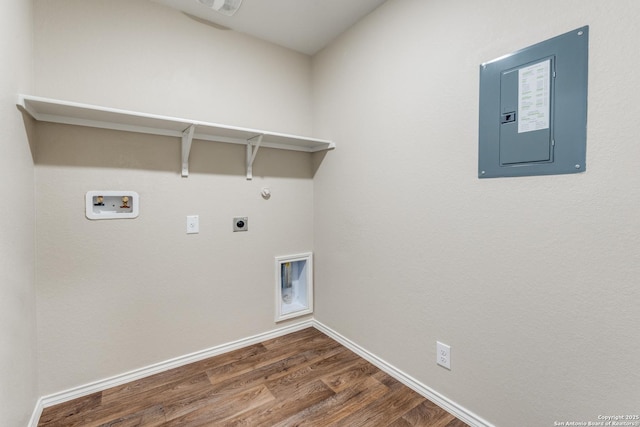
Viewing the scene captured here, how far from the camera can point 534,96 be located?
124cm

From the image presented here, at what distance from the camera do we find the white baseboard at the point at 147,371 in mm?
1615

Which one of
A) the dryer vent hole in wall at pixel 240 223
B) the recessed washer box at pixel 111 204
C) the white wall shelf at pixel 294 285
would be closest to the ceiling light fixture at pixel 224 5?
the recessed washer box at pixel 111 204

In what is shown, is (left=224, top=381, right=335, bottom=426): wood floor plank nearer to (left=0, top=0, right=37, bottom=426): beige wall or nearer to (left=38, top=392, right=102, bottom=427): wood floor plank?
(left=38, top=392, right=102, bottom=427): wood floor plank

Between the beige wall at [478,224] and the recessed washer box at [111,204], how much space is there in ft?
4.69

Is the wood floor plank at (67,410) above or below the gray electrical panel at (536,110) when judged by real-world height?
below

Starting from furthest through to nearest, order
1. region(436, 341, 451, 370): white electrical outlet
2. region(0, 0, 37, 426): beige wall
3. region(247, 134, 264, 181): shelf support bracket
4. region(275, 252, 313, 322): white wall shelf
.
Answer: region(275, 252, 313, 322): white wall shelf
region(247, 134, 264, 181): shelf support bracket
region(436, 341, 451, 370): white electrical outlet
region(0, 0, 37, 426): beige wall

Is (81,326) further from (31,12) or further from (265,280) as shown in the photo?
(31,12)

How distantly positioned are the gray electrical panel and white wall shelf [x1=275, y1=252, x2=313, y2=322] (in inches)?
64.5

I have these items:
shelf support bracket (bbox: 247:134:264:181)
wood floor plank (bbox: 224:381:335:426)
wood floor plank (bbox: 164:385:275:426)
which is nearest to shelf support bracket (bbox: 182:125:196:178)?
shelf support bracket (bbox: 247:134:264:181)

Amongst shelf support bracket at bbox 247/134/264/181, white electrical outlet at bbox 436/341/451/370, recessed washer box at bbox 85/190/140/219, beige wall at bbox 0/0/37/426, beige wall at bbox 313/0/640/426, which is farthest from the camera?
shelf support bracket at bbox 247/134/264/181

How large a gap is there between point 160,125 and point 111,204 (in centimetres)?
58

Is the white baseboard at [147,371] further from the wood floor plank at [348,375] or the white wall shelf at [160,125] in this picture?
the white wall shelf at [160,125]

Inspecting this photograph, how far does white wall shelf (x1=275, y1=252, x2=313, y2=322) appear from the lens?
247cm

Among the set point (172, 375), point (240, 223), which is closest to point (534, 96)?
point (240, 223)
